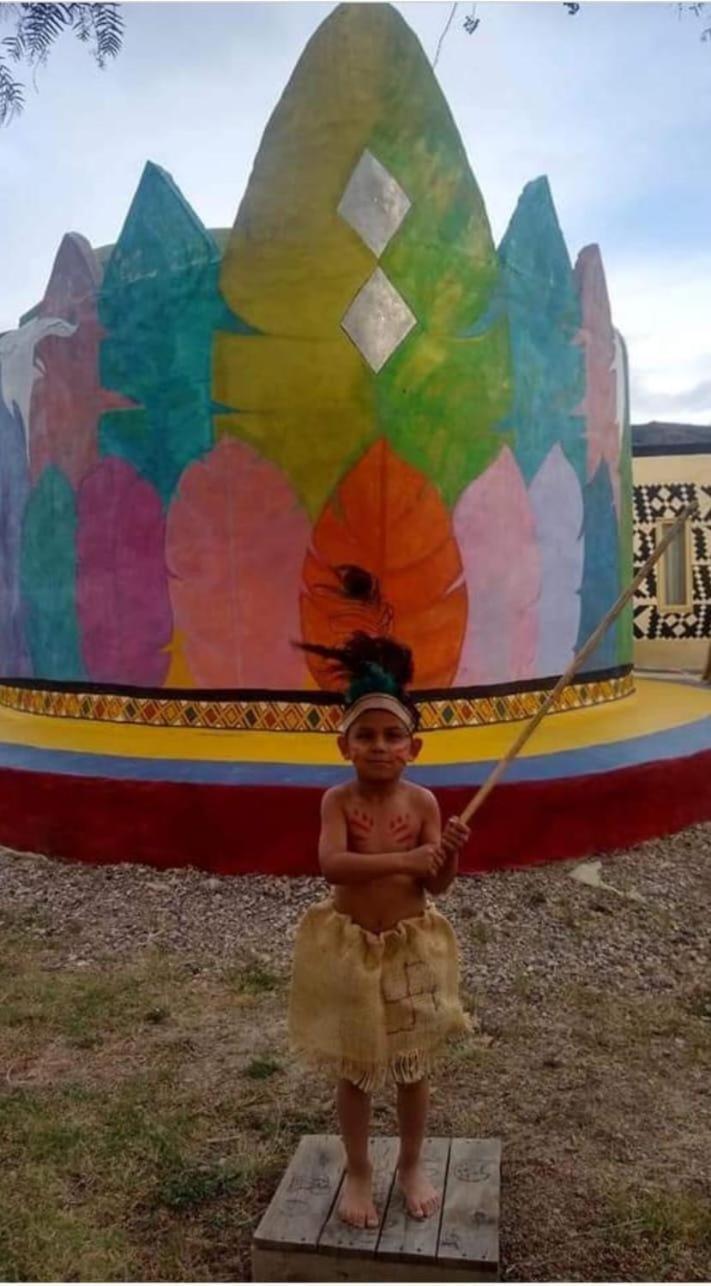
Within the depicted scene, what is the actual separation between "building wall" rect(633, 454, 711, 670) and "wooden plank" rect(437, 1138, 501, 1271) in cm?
1116

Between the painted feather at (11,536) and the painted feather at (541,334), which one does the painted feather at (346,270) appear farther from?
the painted feather at (11,536)

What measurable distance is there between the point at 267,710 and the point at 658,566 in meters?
8.05

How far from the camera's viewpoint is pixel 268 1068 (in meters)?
3.64

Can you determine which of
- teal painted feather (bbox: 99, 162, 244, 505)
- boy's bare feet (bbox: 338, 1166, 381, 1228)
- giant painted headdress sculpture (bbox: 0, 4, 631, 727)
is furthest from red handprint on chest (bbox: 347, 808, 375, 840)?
teal painted feather (bbox: 99, 162, 244, 505)

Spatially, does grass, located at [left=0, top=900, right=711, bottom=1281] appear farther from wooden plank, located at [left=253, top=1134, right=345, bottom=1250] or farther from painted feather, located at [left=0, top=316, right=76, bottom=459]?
painted feather, located at [left=0, top=316, right=76, bottom=459]

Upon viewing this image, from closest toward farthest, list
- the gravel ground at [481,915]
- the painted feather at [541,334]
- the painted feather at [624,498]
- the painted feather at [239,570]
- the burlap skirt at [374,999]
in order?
the burlap skirt at [374,999]
the gravel ground at [481,915]
the painted feather at [239,570]
the painted feather at [541,334]
the painted feather at [624,498]

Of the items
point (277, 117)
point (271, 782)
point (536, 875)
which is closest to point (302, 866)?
point (271, 782)

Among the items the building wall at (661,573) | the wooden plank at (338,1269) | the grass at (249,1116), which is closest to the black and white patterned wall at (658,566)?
the building wall at (661,573)

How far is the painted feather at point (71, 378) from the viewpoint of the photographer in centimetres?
735

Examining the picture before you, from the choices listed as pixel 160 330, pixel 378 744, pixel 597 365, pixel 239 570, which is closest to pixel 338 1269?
pixel 378 744

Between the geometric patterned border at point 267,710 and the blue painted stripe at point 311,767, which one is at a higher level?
the geometric patterned border at point 267,710

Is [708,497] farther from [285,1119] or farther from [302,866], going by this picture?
[285,1119]

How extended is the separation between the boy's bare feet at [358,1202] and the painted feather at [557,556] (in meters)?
4.89

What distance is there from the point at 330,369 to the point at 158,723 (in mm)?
2389
